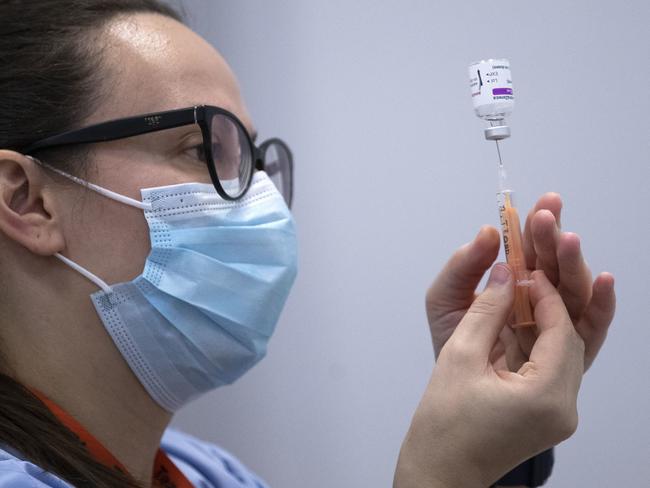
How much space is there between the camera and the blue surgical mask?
3.51 feet

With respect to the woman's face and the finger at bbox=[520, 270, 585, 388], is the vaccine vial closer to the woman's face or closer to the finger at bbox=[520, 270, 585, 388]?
the finger at bbox=[520, 270, 585, 388]

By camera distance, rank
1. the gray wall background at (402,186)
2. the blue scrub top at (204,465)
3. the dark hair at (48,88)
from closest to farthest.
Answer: the dark hair at (48,88) → the gray wall background at (402,186) → the blue scrub top at (204,465)

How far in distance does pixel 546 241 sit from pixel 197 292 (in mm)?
529

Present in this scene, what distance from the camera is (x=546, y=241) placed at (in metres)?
0.89

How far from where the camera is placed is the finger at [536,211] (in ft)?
2.97

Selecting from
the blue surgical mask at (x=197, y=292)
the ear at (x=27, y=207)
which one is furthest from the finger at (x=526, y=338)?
the ear at (x=27, y=207)

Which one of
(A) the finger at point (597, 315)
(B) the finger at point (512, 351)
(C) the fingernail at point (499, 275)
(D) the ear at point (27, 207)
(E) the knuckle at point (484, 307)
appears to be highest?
(D) the ear at point (27, 207)

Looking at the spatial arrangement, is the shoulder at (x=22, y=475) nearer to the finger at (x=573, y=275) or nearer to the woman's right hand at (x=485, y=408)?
the woman's right hand at (x=485, y=408)

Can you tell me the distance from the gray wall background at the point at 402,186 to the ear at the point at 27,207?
706mm

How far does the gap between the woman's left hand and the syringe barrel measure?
0.02m

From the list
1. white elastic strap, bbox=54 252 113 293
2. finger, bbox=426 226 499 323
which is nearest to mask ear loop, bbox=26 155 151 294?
white elastic strap, bbox=54 252 113 293

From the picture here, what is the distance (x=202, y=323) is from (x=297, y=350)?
0.65 metres

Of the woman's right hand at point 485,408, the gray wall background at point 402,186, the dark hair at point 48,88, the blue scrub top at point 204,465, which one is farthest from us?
the blue scrub top at point 204,465

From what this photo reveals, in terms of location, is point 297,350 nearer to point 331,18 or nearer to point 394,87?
point 394,87
